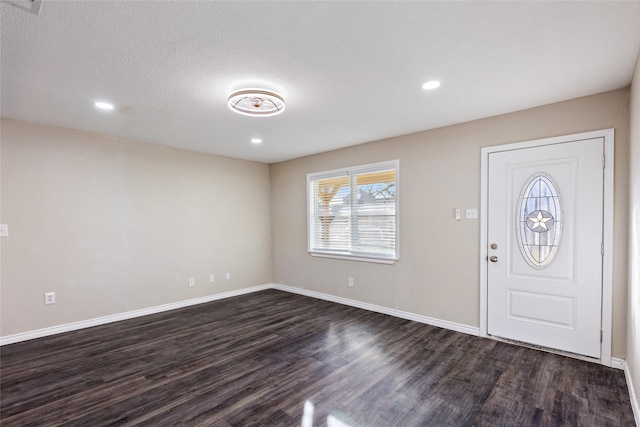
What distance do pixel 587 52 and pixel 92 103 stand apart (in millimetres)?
4145

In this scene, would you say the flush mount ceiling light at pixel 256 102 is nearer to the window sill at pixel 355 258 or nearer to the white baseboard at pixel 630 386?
the window sill at pixel 355 258

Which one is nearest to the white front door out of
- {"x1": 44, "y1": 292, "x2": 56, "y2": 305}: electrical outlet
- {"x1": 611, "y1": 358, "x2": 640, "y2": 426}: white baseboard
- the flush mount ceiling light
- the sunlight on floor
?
{"x1": 611, "y1": 358, "x2": 640, "y2": 426}: white baseboard

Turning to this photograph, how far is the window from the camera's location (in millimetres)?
4301

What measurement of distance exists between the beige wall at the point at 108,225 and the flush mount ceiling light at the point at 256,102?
243 centimetres

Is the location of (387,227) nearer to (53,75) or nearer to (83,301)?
(53,75)

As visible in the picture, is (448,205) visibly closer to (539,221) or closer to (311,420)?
(539,221)

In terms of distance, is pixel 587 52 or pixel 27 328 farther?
pixel 27 328

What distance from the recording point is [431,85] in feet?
8.45

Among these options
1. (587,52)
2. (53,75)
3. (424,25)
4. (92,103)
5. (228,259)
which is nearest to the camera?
(424,25)

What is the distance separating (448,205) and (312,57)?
2.48 meters

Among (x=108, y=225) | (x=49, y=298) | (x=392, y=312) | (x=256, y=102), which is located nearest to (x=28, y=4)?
(x=256, y=102)

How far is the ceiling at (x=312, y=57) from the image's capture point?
65.8 inches

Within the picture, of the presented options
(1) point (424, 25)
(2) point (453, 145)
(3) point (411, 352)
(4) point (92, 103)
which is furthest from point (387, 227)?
(4) point (92, 103)

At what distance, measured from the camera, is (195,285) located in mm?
4867
